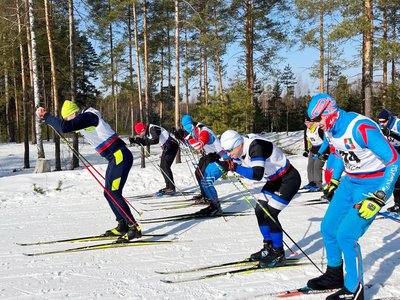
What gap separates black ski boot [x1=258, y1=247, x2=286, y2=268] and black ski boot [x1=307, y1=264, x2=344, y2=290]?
0.73 m

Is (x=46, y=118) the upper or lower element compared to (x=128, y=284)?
upper

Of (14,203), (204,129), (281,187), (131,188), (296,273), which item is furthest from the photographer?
(131,188)

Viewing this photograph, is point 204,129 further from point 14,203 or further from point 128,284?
point 14,203

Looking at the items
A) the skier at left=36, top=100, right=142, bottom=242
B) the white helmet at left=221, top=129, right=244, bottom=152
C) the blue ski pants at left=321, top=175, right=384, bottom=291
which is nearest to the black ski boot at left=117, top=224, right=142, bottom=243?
the skier at left=36, top=100, right=142, bottom=242

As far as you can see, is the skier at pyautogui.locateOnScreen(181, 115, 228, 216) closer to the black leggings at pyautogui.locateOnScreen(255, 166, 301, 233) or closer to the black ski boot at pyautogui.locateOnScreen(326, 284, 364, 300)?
the black leggings at pyautogui.locateOnScreen(255, 166, 301, 233)

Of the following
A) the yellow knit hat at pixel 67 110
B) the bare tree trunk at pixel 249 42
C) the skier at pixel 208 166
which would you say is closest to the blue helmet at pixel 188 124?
the skier at pixel 208 166

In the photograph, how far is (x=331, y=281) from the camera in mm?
3443

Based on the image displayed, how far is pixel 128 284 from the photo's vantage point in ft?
12.4

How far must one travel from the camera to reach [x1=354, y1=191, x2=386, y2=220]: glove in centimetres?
285

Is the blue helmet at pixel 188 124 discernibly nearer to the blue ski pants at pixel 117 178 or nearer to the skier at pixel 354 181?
the blue ski pants at pixel 117 178

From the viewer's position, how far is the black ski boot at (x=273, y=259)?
13.6 feet

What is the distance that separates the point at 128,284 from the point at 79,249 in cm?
147

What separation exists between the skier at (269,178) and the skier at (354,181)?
89cm

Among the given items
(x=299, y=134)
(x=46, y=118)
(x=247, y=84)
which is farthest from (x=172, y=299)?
(x=299, y=134)
